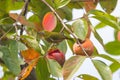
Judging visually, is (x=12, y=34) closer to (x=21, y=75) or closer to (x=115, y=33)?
(x=21, y=75)

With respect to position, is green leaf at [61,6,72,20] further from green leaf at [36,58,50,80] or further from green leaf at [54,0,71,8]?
green leaf at [36,58,50,80]

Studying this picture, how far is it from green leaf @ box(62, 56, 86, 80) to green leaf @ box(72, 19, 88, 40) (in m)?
0.07

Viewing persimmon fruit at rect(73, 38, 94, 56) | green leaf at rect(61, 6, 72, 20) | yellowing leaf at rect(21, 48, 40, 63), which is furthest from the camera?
green leaf at rect(61, 6, 72, 20)

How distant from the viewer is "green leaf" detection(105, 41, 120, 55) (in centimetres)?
117

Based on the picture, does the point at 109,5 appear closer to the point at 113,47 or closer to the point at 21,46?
the point at 113,47

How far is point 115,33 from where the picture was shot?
4.30 feet

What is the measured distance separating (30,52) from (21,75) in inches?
3.7

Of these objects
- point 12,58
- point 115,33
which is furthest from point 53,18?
point 115,33

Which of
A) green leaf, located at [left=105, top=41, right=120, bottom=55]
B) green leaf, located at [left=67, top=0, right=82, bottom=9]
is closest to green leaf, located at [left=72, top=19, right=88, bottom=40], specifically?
green leaf, located at [left=105, top=41, right=120, bottom=55]

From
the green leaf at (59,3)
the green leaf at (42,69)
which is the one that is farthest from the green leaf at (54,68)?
the green leaf at (59,3)

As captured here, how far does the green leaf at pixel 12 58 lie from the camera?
0.95 m

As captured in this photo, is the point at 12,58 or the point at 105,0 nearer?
the point at 12,58

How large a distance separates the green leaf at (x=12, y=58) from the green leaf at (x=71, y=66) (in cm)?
17

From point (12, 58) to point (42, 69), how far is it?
8 cm
